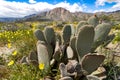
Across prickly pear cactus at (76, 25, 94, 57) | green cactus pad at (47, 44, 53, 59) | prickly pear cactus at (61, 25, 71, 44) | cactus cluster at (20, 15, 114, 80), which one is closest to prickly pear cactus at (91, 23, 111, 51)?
cactus cluster at (20, 15, 114, 80)

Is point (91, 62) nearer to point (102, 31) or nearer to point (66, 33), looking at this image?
point (102, 31)

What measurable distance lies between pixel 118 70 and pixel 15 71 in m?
1.86

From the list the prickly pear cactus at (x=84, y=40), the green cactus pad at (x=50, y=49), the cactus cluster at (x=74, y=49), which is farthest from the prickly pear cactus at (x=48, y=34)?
the prickly pear cactus at (x=84, y=40)

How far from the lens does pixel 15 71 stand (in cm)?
554

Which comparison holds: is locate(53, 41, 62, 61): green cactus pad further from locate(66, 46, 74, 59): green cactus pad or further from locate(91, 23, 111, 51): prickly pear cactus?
locate(91, 23, 111, 51): prickly pear cactus

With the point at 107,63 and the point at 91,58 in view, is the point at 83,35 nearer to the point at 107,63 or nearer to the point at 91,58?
the point at 91,58

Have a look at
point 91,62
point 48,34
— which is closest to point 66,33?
point 48,34

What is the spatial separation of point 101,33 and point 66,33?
2.25 feet

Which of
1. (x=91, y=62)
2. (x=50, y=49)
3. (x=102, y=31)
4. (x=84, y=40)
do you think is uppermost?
(x=102, y=31)

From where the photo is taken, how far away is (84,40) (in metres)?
4.97

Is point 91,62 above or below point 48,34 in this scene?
below

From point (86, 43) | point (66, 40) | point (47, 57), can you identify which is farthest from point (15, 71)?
point (86, 43)

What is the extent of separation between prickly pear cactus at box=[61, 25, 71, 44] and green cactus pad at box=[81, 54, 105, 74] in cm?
91

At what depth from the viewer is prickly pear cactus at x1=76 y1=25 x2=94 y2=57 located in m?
4.79
